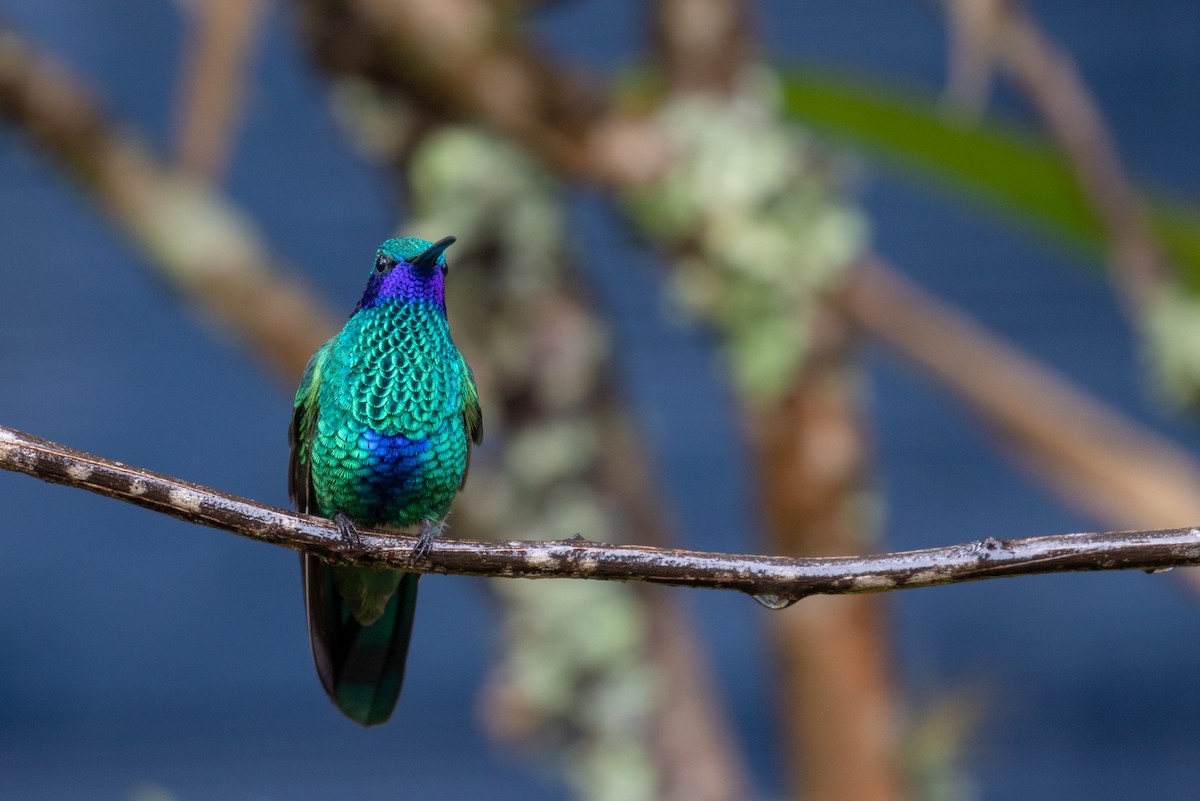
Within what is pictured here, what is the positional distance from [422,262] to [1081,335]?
11.7 ft

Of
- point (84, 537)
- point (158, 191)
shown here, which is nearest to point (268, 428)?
point (84, 537)

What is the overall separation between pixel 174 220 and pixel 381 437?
1.19 metres

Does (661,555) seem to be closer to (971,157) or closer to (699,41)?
(971,157)

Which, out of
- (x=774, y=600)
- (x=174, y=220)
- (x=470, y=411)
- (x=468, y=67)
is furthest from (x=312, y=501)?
(x=174, y=220)

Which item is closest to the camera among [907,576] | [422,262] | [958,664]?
[907,576]

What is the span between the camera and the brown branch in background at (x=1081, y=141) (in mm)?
1848

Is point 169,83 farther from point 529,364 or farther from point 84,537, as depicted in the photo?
point 529,364

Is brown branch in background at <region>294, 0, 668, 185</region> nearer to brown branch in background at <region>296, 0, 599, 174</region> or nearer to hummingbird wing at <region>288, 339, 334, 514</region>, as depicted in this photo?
brown branch in background at <region>296, 0, 599, 174</region>

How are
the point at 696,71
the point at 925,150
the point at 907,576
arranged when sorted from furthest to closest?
the point at 696,71 → the point at 925,150 → the point at 907,576

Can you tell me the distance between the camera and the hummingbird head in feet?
3.80

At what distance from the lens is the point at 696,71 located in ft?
7.32

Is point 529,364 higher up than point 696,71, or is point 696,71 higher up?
point 696,71

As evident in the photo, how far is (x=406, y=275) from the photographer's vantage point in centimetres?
117

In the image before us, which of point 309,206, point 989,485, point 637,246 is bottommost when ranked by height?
point 637,246
